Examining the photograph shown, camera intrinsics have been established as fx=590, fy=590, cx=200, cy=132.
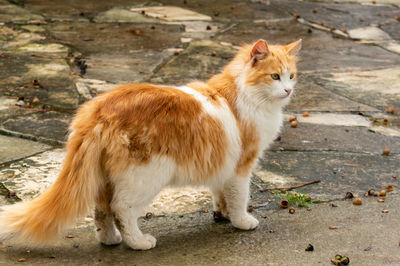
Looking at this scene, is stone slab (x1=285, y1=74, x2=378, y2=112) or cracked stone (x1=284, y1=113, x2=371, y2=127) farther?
stone slab (x1=285, y1=74, x2=378, y2=112)

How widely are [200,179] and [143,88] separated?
572 millimetres

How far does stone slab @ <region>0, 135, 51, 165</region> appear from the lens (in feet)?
13.4

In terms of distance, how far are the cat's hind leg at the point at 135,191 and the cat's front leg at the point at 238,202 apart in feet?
1.58

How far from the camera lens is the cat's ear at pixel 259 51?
11.1 ft

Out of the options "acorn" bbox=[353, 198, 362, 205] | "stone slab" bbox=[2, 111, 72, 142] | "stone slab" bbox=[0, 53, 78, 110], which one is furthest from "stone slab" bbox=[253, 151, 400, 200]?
"stone slab" bbox=[0, 53, 78, 110]

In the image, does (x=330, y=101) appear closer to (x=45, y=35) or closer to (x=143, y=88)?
(x=143, y=88)

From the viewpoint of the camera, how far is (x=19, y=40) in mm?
6957

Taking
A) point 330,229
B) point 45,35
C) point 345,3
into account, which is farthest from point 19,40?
point 345,3

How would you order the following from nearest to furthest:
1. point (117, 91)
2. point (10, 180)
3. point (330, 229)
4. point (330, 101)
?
point (117, 91) → point (330, 229) → point (10, 180) → point (330, 101)

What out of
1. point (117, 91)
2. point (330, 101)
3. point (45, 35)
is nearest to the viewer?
point (117, 91)

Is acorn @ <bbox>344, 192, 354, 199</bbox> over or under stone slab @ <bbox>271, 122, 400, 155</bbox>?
under

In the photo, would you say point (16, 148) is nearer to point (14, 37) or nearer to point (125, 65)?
point (125, 65)

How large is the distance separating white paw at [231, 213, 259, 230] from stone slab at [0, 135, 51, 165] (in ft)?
5.33

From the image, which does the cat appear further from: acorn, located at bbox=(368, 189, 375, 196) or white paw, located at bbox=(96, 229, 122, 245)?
acorn, located at bbox=(368, 189, 375, 196)
